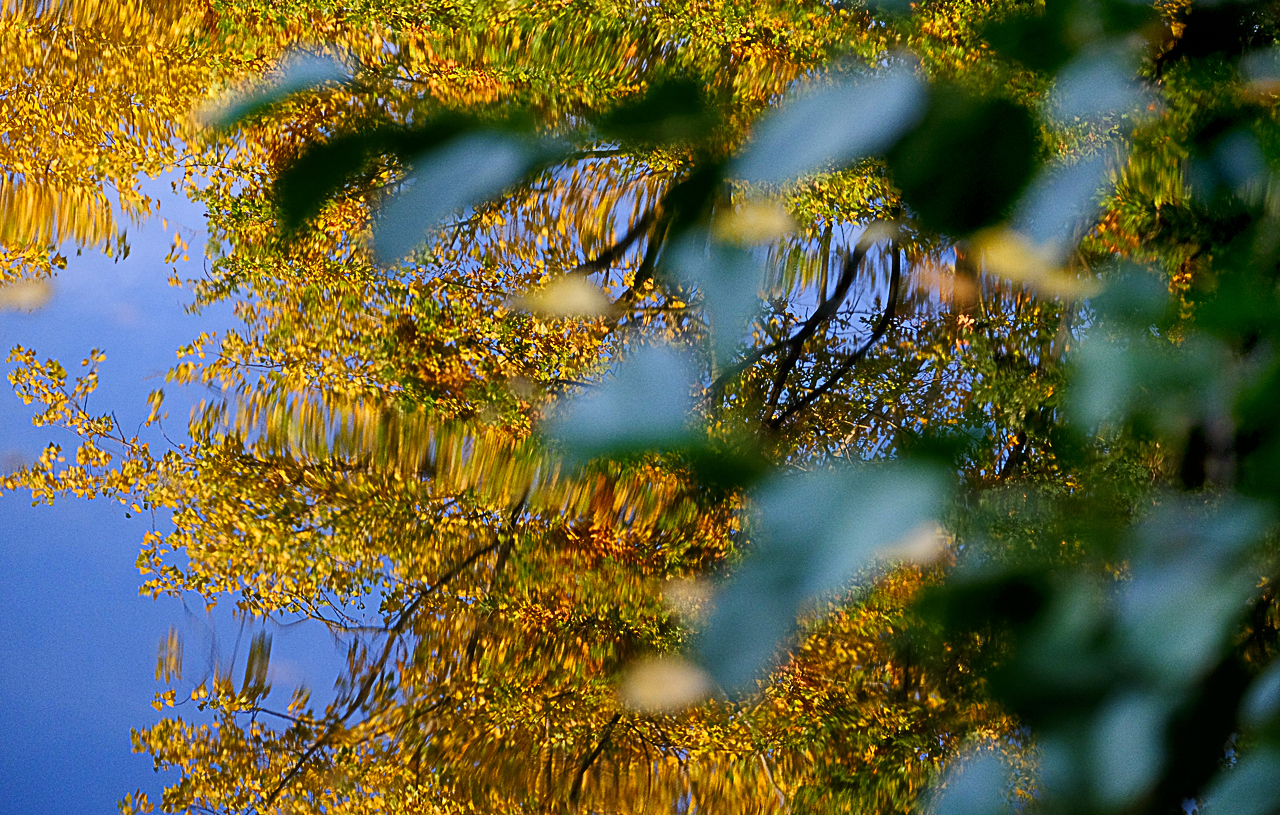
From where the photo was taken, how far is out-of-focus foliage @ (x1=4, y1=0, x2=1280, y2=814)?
Result: 188 millimetres

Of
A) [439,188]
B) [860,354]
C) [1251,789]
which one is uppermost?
[860,354]

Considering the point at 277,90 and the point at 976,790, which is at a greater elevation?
the point at 277,90

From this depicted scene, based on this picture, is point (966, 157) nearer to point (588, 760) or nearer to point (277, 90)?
point (277, 90)

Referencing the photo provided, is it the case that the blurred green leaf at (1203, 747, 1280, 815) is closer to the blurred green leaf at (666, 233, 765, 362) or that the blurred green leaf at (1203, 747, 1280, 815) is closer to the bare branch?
the blurred green leaf at (666, 233, 765, 362)

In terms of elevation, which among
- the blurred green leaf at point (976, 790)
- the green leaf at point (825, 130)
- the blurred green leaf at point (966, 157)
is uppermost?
the blurred green leaf at point (966, 157)

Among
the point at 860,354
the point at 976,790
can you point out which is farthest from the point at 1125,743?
the point at 860,354

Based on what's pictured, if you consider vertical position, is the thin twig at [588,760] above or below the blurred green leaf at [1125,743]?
above

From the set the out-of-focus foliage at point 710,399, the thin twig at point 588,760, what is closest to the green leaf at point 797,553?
the out-of-focus foliage at point 710,399

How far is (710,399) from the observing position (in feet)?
0.79

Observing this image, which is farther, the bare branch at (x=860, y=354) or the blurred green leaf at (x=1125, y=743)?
the bare branch at (x=860, y=354)

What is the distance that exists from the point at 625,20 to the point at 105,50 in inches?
23.5

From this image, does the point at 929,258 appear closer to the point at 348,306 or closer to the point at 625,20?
the point at 625,20

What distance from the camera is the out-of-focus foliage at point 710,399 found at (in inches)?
7.4

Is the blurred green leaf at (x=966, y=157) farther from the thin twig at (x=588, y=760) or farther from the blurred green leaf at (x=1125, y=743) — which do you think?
the thin twig at (x=588, y=760)
